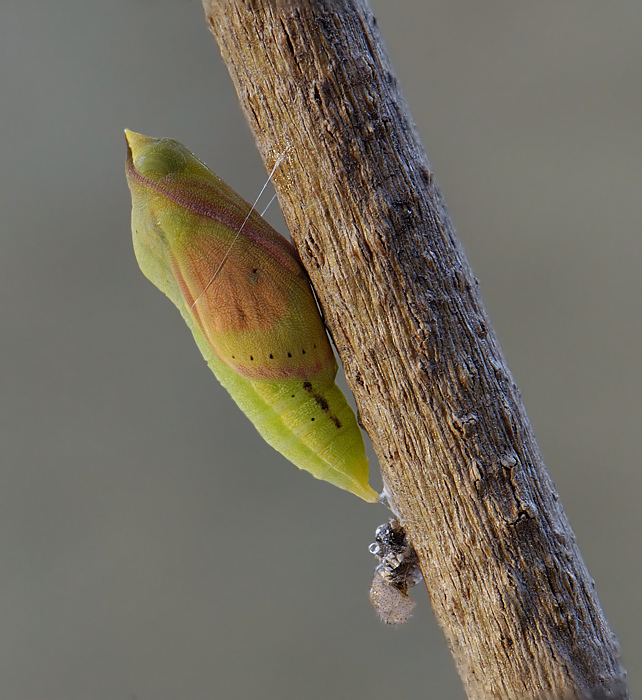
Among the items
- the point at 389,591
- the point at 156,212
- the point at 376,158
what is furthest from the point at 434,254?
the point at 389,591

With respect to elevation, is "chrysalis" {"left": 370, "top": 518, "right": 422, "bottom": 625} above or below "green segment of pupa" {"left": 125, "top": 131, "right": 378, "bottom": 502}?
below

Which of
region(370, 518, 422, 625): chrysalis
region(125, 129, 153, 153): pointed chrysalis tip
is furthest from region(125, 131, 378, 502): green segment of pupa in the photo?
region(370, 518, 422, 625): chrysalis

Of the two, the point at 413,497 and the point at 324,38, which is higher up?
the point at 324,38

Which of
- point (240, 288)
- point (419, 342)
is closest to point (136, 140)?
point (240, 288)

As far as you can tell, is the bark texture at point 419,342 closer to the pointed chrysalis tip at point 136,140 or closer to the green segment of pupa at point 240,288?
the green segment of pupa at point 240,288

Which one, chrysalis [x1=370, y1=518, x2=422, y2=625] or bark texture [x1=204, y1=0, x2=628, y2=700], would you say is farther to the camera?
chrysalis [x1=370, y1=518, x2=422, y2=625]

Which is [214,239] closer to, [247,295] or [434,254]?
[247,295]

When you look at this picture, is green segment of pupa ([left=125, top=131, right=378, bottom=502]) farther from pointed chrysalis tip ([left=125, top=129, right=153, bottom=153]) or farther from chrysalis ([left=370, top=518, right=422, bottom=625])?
chrysalis ([left=370, top=518, right=422, bottom=625])
